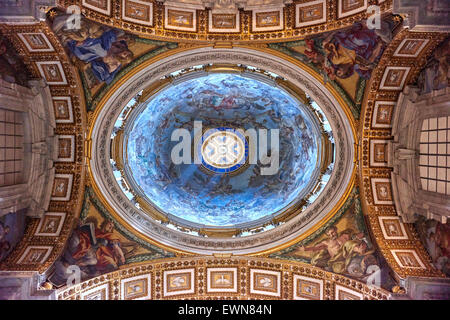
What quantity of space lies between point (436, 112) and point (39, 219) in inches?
538

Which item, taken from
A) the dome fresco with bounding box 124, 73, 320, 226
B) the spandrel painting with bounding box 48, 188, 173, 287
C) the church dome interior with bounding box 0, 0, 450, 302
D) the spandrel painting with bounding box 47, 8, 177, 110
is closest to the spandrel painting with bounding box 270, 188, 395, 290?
the church dome interior with bounding box 0, 0, 450, 302

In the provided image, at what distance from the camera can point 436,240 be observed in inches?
486

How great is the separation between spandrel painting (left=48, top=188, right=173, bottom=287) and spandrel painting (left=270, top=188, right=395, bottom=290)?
5.29 m

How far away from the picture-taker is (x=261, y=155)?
742 inches

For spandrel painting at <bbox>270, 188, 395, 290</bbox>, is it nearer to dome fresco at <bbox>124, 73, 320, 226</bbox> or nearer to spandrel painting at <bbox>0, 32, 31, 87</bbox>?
dome fresco at <bbox>124, 73, 320, 226</bbox>

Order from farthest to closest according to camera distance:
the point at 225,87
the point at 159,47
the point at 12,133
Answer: the point at 225,87
the point at 159,47
the point at 12,133

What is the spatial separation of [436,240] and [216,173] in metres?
10.1

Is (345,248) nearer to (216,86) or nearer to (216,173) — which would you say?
(216,173)

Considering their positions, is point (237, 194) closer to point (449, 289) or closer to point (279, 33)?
point (279, 33)

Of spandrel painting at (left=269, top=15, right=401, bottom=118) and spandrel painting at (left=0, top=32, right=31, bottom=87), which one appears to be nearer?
spandrel painting at (left=0, top=32, right=31, bottom=87)

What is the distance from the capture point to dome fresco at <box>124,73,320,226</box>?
15516 mm

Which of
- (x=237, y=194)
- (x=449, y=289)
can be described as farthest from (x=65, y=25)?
(x=449, y=289)

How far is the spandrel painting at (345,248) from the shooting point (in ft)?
44.2

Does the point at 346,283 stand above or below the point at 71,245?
below
